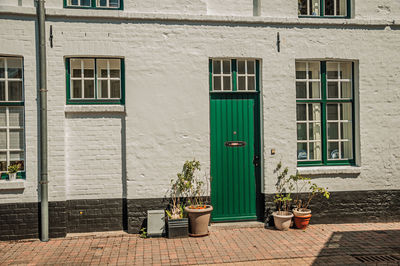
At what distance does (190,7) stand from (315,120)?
3.42 metres

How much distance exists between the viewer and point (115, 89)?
23.0 ft

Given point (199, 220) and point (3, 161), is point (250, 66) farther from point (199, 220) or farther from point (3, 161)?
point (3, 161)

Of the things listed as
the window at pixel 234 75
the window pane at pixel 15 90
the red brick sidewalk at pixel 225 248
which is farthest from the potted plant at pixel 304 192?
the window pane at pixel 15 90

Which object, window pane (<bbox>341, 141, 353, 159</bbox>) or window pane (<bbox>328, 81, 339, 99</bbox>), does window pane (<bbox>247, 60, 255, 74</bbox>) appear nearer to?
window pane (<bbox>328, 81, 339, 99</bbox>)

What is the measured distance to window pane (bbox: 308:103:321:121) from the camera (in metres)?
7.64

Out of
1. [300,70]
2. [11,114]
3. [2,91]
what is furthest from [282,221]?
[2,91]

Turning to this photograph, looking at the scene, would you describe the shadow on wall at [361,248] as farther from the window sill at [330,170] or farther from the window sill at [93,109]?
the window sill at [93,109]

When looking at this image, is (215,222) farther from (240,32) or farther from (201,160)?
(240,32)

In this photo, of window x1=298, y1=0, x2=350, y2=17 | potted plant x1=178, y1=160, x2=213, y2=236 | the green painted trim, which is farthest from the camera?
window x1=298, y1=0, x2=350, y2=17

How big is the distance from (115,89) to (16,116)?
1.86m

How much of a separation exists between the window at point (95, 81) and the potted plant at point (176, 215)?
1.93 metres

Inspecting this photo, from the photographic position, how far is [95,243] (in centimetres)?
636

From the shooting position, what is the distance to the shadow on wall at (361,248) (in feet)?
17.9

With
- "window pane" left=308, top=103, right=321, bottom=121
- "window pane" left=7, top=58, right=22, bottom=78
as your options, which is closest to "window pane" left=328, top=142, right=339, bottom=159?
"window pane" left=308, top=103, right=321, bottom=121
